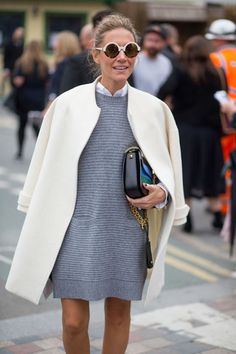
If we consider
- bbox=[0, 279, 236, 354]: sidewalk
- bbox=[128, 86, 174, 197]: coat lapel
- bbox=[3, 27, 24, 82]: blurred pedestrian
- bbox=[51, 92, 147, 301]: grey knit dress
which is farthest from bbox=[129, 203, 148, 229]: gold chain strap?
bbox=[3, 27, 24, 82]: blurred pedestrian

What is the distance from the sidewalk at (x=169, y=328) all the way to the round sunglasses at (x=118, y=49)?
183 cm

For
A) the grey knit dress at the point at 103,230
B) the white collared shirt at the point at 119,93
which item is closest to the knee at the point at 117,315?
the grey knit dress at the point at 103,230

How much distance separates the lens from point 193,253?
8.16 meters

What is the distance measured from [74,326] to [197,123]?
5305 mm

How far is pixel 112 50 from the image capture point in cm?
410

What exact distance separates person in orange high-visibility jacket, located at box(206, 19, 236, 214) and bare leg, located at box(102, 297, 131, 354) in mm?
4143

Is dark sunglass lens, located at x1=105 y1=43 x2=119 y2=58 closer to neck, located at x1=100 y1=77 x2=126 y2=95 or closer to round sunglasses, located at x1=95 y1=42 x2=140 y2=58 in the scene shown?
round sunglasses, located at x1=95 y1=42 x2=140 y2=58

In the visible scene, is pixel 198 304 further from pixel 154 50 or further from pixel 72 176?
pixel 154 50

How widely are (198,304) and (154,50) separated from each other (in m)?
4.00

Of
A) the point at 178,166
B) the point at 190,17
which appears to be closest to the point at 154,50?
the point at 178,166

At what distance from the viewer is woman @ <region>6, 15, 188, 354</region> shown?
4.05 metres

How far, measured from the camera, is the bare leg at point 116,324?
4.24 m

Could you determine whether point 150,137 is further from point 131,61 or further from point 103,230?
point 103,230

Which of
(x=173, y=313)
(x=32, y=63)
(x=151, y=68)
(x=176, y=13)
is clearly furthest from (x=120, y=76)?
(x=176, y=13)
